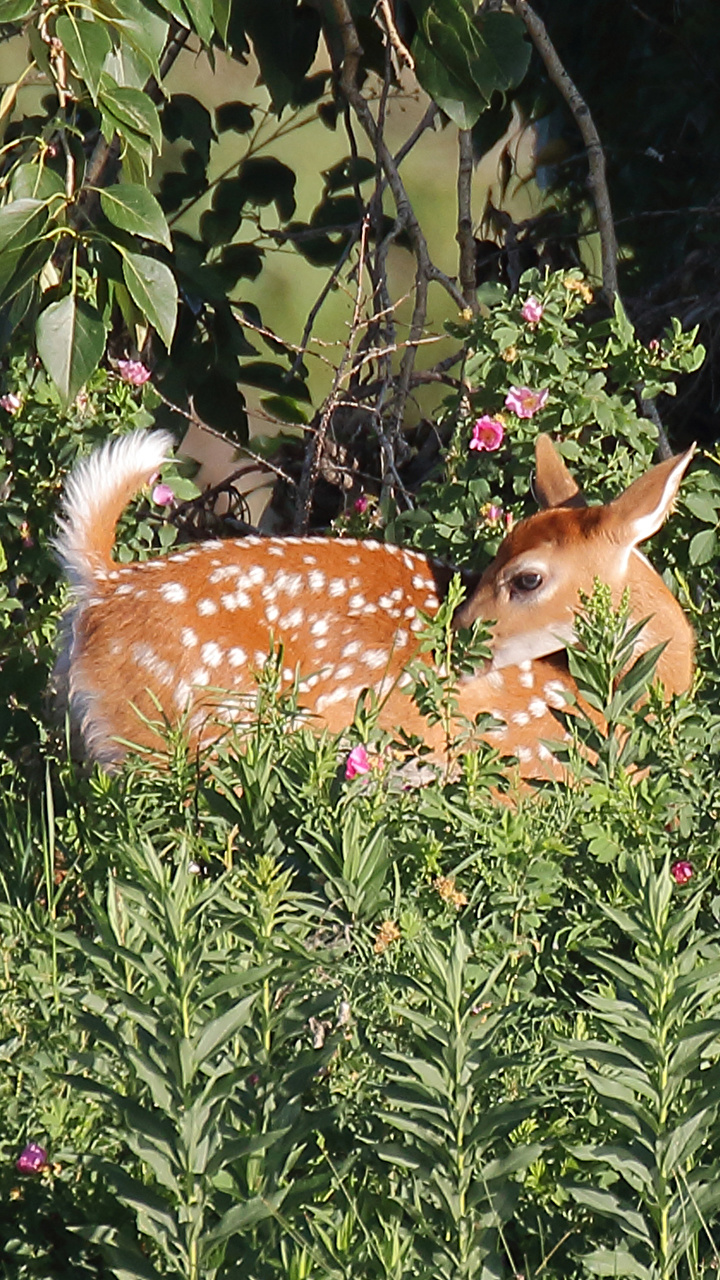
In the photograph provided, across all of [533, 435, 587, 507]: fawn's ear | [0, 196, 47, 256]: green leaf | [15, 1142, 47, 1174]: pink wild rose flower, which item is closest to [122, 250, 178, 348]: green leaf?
[0, 196, 47, 256]: green leaf

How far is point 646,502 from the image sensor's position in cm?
382

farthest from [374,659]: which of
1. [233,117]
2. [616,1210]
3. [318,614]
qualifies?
[233,117]

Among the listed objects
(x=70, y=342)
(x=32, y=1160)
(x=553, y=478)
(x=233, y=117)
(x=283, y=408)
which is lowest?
(x=32, y=1160)

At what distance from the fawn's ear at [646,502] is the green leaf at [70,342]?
45.1 inches

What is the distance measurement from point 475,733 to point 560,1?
3.77m

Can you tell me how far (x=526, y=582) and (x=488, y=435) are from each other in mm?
606

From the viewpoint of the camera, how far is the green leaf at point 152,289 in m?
3.59

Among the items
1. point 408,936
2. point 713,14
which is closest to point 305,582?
point 408,936

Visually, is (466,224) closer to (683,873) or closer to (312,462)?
(312,462)

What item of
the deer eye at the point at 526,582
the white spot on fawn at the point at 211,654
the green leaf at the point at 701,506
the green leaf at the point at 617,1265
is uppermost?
the green leaf at the point at 701,506

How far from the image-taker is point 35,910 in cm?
296

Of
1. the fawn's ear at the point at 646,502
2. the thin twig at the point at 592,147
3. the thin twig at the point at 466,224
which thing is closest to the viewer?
the fawn's ear at the point at 646,502

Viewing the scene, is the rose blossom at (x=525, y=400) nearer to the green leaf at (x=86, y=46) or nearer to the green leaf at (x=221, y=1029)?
the green leaf at (x=86, y=46)

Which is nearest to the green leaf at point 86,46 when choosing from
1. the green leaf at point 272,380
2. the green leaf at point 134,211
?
the green leaf at point 134,211
